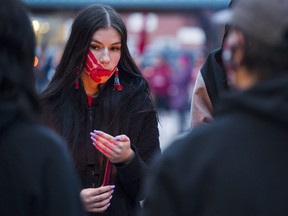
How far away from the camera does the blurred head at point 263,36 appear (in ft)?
7.34

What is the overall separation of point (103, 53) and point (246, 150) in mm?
2106

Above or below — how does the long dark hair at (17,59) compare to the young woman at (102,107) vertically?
above

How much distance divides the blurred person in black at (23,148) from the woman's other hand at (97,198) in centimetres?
134

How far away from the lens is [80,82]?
429cm

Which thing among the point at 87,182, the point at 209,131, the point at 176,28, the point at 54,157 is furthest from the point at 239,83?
the point at 176,28

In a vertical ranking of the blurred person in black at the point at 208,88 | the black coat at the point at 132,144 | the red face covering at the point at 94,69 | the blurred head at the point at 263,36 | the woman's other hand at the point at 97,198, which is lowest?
the woman's other hand at the point at 97,198

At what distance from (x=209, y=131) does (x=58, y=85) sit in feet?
6.82

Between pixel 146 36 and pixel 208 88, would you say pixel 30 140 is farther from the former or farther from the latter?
pixel 146 36

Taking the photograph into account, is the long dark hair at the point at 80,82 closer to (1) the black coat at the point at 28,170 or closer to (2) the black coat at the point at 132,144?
(2) the black coat at the point at 132,144

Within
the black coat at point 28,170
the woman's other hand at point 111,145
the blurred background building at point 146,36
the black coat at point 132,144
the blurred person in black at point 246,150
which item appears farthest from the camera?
the blurred background building at point 146,36

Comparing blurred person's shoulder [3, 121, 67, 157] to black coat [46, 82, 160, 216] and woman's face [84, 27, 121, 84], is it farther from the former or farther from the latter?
woman's face [84, 27, 121, 84]

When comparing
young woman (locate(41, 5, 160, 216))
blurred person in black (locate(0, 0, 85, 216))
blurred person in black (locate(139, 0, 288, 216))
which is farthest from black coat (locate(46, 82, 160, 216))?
blurred person in black (locate(139, 0, 288, 216))

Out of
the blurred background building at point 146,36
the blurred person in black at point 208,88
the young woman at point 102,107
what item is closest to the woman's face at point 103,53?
the young woman at point 102,107

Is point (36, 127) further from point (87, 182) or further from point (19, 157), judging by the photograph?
point (87, 182)
